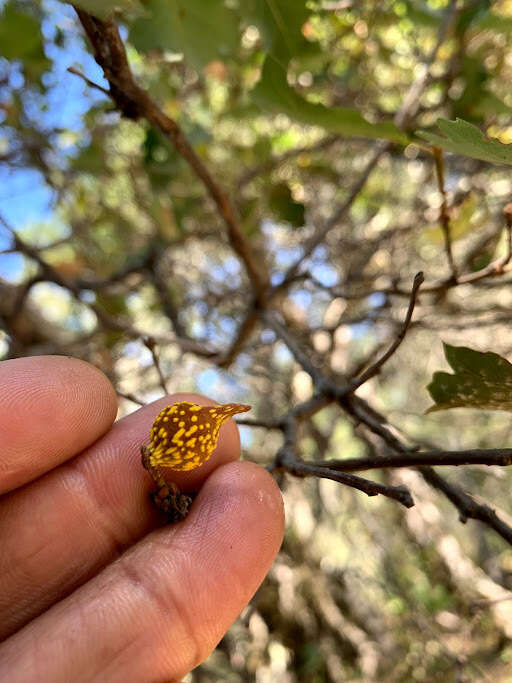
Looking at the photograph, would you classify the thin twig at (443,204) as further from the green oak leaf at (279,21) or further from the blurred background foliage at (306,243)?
the green oak leaf at (279,21)

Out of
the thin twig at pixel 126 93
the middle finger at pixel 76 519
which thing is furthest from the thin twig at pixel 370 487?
the thin twig at pixel 126 93

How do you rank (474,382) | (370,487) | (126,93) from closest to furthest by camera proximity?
(370,487) → (474,382) → (126,93)

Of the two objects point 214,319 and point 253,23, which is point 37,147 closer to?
point 214,319

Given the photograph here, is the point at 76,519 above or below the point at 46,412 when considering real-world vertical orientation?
below

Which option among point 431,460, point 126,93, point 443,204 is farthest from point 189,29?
point 431,460

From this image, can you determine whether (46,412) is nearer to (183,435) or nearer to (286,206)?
(183,435)

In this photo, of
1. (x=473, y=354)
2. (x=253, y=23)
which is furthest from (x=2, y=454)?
(x=253, y=23)

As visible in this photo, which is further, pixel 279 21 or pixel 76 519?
pixel 279 21

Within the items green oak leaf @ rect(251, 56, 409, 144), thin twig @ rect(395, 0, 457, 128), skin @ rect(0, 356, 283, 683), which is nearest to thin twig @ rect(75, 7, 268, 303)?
green oak leaf @ rect(251, 56, 409, 144)
